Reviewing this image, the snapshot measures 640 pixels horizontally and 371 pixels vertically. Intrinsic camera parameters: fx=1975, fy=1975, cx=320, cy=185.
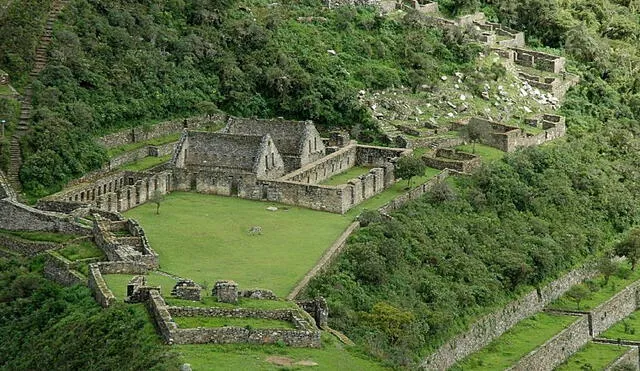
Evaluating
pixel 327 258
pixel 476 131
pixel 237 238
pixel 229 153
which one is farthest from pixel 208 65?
pixel 327 258

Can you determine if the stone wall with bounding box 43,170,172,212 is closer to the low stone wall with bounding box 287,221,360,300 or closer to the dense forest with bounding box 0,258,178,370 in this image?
the dense forest with bounding box 0,258,178,370

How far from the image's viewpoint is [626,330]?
101062mm

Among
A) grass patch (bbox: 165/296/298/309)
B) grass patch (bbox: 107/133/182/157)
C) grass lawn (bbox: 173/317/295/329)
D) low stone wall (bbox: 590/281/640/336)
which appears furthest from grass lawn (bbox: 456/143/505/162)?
grass lawn (bbox: 173/317/295/329)

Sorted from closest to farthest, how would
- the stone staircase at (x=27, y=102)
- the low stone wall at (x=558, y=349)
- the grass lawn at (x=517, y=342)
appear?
the grass lawn at (x=517, y=342) < the low stone wall at (x=558, y=349) < the stone staircase at (x=27, y=102)

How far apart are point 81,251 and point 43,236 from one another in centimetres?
437

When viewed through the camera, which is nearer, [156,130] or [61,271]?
[61,271]

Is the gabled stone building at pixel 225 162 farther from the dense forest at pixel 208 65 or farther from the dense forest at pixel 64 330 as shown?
the dense forest at pixel 64 330

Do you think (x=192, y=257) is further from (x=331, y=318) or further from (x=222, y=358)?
(x=222, y=358)

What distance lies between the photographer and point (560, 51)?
13950 centimetres

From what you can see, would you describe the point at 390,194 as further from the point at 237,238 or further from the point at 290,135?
the point at 237,238

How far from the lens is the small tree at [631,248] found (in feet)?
352

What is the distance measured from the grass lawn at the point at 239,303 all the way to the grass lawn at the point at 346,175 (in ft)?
87.8

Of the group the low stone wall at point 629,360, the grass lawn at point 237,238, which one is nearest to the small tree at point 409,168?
the grass lawn at point 237,238

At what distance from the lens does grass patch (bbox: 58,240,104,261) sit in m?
85.2
